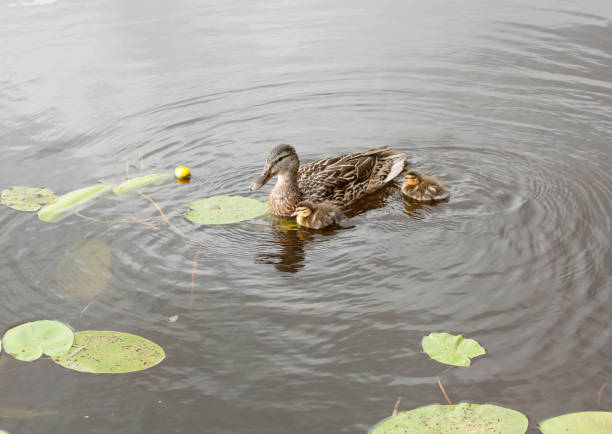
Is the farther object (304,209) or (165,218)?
(165,218)

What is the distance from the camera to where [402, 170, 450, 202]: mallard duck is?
6.00m

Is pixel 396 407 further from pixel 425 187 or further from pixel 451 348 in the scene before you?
pixel 425 187

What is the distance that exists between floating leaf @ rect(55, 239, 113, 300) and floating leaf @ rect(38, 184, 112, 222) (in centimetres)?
Result: 62

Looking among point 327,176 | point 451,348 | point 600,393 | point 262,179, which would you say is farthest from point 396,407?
point 327,176

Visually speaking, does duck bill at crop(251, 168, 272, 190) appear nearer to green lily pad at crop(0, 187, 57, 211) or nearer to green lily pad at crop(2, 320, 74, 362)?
green lily pad at crop(0, 187, 57, 211)

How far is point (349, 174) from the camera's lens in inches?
250

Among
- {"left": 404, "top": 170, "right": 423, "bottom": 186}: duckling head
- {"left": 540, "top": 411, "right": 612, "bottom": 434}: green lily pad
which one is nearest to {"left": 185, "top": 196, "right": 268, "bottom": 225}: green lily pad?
{"left": 404, "top": 170, "right": 423, "bottom": 186}: duckling head

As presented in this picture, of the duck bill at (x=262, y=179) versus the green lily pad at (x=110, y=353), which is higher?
the duck bill at (x=262, y=179)

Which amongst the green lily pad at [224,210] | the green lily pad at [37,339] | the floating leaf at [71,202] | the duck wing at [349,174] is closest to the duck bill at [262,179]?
the green lily pad at [224,210]

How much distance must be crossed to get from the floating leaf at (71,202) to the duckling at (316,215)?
216 centimetres

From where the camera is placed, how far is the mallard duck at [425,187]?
6000 millimetres

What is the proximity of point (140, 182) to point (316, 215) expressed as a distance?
6.80ft

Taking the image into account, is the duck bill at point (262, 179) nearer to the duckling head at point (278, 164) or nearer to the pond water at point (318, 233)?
the duckling head at point (278, 164)

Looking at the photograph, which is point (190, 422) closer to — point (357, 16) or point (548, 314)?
point (548, 314)
